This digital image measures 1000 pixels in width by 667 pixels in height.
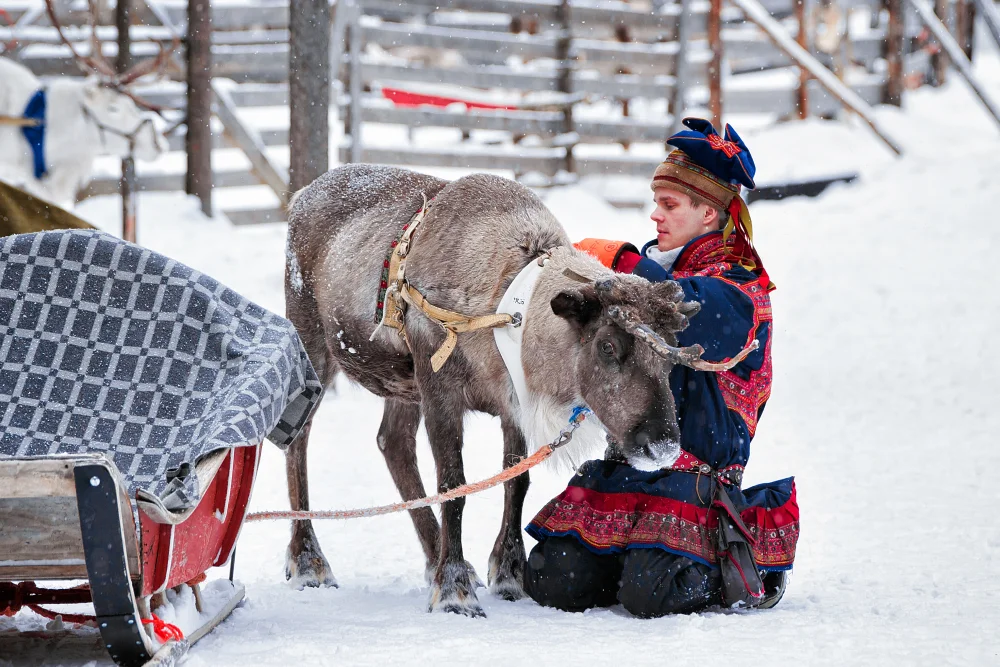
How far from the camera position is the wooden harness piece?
3.46 metres

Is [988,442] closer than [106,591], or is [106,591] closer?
[106,591]

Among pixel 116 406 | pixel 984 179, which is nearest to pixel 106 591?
pixel 116 406

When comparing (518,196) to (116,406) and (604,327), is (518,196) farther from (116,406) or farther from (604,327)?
(116,406)

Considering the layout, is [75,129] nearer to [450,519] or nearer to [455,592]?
[450,519]

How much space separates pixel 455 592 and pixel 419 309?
913mm

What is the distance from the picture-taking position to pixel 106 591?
2.39 meters

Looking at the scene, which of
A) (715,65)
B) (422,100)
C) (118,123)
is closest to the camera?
(118,123)

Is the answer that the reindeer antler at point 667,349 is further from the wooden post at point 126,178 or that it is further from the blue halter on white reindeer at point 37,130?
the blue halter on white reindeer at point 37,130

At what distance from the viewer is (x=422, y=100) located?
11508 mm

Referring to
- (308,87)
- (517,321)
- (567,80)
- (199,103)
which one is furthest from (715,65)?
(517,321)

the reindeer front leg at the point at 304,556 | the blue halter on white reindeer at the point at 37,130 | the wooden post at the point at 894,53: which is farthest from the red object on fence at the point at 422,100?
the reindeer front leg at the point at 304,556

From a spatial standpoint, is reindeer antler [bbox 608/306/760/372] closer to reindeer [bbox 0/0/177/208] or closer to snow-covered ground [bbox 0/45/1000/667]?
snow-covered ground [bbox 0/45/1000/667]

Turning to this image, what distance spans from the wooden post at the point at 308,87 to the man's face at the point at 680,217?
10.0 ft

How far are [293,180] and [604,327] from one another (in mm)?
3478
